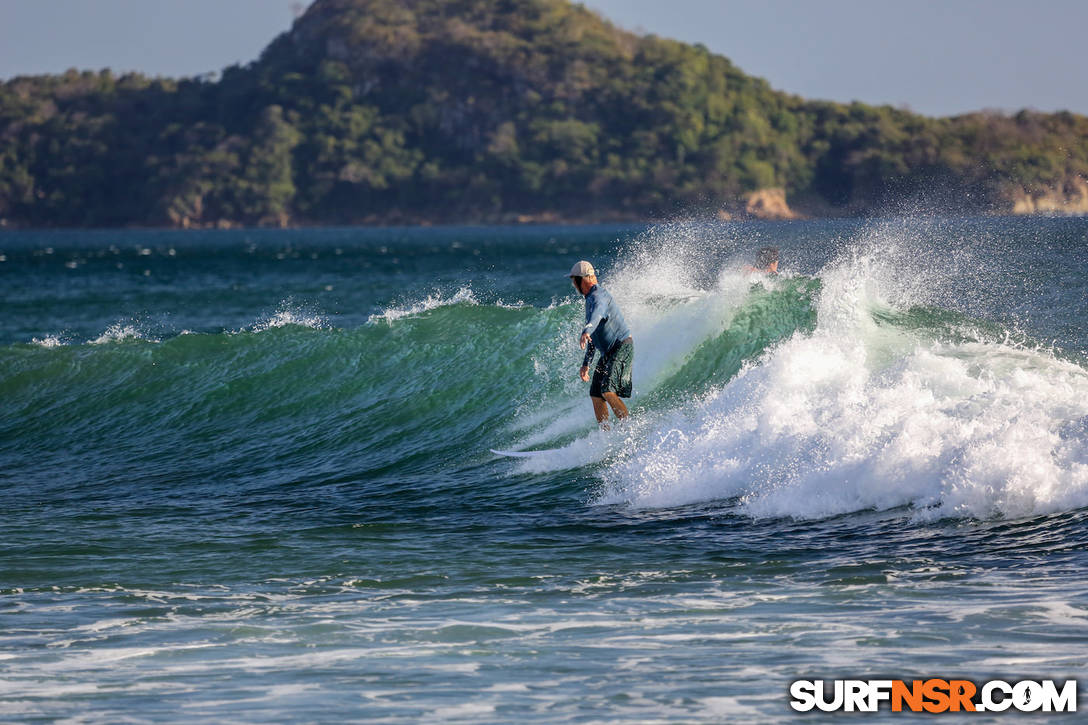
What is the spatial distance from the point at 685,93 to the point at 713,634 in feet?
597

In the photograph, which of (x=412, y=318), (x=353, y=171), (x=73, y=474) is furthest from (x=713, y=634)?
(x=353, y=171)

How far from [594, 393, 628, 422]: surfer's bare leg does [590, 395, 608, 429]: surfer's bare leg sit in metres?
0.03

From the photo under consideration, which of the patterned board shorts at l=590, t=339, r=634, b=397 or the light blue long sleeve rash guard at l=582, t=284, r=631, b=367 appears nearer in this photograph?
the light blue long sleeve rash guard at l=582, t=284, r=631, b=367

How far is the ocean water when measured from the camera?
678 centimetres

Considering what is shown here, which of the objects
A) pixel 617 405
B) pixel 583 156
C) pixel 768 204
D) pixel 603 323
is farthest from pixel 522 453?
pixel 583 156

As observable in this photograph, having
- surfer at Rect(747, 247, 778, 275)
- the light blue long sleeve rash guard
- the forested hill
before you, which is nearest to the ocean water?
surfer at Rect(747, 247, 778, 275)

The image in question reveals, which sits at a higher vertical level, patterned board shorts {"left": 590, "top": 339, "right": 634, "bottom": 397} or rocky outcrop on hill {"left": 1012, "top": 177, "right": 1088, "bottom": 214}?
rocky outcrop on hill {"left": 1012, "top": 177, "right": 1088, "bottom": 214}

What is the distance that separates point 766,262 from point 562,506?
6441 millimetres

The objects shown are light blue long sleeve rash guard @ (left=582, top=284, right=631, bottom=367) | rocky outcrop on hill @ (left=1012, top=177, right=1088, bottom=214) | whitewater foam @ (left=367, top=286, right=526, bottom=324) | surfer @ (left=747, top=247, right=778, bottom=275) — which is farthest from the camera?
rocky outcrop on hill @ (left=1012, top=177, right=1088, bottom=214)

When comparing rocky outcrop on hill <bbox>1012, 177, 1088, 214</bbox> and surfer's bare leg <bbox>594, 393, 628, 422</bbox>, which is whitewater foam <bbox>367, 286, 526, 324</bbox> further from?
rocky outcrop on hill <bbox>1012, 177, 1088, 214</bbox>

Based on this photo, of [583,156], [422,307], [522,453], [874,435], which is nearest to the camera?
[874,435]

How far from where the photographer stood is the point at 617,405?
40.0 ft

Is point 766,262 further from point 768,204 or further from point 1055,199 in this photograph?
point 768,204

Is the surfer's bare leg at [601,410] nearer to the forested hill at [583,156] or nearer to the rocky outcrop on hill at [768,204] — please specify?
the forested hill at [583,156]
